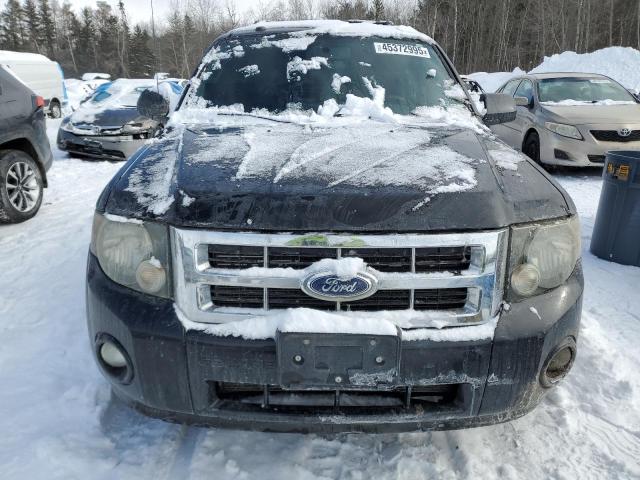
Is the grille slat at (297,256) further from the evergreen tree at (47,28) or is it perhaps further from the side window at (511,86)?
the evergreen tree at (47,28)

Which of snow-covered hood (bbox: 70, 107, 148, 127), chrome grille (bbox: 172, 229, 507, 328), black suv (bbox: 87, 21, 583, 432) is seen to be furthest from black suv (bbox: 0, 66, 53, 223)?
chrome grille (bbox: 172, 229, 507, 328)

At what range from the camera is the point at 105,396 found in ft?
8.05

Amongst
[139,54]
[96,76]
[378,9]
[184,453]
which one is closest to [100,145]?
[184,453]

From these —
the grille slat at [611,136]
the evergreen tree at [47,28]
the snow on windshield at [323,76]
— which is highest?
the evergreen tree at [47,28]

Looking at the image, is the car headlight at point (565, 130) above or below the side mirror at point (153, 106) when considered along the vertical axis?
below

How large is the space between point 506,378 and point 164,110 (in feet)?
9.07

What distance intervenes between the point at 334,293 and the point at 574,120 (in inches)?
278

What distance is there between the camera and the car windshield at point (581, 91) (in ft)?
27.2

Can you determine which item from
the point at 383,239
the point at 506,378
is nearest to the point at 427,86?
the point at 383,239

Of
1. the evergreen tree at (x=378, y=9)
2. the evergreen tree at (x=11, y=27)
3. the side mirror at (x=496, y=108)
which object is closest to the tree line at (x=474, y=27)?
the evergreen tree at (x=378, y=9)

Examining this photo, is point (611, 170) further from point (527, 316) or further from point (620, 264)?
point (527, 316)

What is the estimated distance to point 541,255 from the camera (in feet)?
6.07

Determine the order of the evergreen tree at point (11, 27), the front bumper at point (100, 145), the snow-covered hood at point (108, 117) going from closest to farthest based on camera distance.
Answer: the front bumper at point (100, 145) → the snow-covered hood at point (108, 117) → the evergreen tree at point (11, 27)

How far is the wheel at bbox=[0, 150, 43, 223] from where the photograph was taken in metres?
5.23
